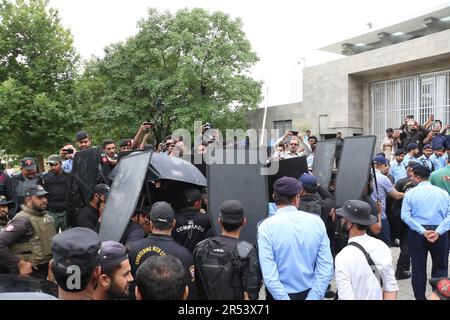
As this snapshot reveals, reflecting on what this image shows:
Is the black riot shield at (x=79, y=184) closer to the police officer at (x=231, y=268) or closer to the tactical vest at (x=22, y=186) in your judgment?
the tactical vest at (x=22, y=186)

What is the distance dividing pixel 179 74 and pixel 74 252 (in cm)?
2041

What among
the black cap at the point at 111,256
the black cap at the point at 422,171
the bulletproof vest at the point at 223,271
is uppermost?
the black cap at the point at 422,171

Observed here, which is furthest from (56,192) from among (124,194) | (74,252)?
(74,252)

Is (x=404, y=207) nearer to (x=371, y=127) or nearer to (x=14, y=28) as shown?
(x=371, y=127)

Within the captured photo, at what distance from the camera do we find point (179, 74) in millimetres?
21578

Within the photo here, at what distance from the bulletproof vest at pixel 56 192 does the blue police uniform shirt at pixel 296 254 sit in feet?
11.0

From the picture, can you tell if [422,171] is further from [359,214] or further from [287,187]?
[287,187]

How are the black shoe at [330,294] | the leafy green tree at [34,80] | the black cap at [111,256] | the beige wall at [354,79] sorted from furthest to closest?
the beige wall at [354,79]
the leafy green tree at [34,80]
the black shoe at [330,294]
the black cap at [111,256]

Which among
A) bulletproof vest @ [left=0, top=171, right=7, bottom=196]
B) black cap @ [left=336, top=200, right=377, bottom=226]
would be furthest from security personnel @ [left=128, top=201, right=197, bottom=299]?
bulletproof vest @ [left=0, top=171, right=7, bottom=196]

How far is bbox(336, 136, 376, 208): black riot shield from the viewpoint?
4.69 meters

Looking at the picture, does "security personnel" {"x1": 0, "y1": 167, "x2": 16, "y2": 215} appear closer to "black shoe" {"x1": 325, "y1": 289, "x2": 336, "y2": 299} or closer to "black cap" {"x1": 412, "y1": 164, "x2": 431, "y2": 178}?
"black shoe" {"x1": 325, "y1": 289, "x2": 336, "y2": 299}

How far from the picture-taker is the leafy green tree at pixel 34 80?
15719 mm

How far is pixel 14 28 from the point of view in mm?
16609

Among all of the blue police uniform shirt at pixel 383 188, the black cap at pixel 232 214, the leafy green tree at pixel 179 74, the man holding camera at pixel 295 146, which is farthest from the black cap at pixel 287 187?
the leafy green tree at pixel 179 74
